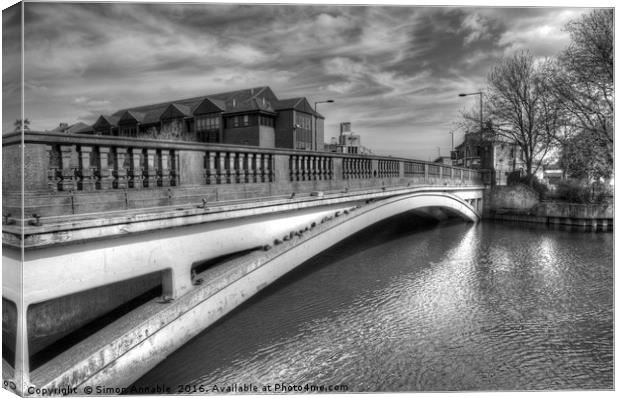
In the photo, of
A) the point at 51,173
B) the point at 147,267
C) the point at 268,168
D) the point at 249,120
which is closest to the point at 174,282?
the point at 147,267

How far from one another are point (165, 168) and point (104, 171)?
676mm

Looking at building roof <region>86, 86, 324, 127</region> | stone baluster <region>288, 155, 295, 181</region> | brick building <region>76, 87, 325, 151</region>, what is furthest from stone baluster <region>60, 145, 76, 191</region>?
brick building <region>76, 87, 325, 151</region>

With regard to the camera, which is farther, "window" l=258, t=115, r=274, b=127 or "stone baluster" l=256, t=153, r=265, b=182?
"window" l=258, t=115, r=274, b=127

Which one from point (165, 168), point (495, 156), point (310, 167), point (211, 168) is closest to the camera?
point (165, 168)

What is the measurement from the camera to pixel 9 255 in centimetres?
319

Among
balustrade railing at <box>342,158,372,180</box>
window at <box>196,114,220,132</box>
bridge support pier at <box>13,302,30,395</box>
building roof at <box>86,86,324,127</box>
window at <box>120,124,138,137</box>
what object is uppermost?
building roof at <box>86,86,324,127</box>

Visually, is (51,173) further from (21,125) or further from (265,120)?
(265,120)

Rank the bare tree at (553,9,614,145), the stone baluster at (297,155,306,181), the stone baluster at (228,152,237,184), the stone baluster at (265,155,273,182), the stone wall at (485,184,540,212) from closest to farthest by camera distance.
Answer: the stone baluster at (228,152,237,184), the bare tree at (553,9,614,145), the stone baluster at (265,155,273,182), the stone baluster at (297,155,306,181), the stone wall at (485,184,540,212)

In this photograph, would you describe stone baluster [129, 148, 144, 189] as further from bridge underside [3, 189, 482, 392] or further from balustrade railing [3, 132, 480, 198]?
bridge underside [3, 189, 482, 392]

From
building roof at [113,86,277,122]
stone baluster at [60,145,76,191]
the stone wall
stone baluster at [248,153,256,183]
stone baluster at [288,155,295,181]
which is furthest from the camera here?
building roof at [113,86,277,122]

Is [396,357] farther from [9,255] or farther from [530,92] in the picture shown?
[530,92]

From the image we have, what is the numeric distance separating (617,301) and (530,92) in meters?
18.1

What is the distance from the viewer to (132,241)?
151 inches

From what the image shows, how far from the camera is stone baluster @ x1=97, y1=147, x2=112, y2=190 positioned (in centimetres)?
377
